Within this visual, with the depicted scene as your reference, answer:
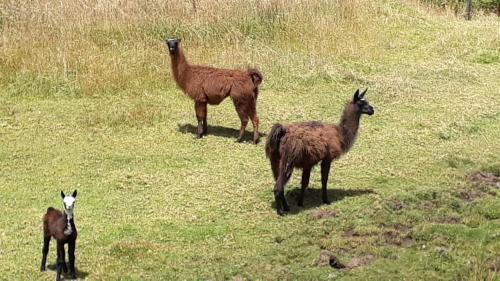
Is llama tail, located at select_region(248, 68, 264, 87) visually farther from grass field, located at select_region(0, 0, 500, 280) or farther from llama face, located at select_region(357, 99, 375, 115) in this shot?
llama face, located at select_region(357, 99, 375, 115)

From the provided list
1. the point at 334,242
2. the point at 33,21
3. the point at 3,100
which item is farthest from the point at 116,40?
the point at 334,242

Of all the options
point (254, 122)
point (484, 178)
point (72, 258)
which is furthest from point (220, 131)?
point (72, 258)

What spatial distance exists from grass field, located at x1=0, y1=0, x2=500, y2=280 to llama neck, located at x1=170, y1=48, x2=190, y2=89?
0.83 m

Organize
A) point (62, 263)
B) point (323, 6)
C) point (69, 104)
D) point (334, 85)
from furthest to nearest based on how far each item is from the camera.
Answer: point (323, 6), point (334, 85), point (69, 104), point (62, 263)

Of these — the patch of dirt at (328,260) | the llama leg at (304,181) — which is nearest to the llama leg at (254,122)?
the llama leg at (304,181)

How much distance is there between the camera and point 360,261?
312 inches

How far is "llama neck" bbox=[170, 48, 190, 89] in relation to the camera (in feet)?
41.1

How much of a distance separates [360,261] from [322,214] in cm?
132

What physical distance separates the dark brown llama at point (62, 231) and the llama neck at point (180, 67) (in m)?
5.45

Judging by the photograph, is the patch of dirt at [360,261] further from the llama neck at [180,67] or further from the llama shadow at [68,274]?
the llama neck at [180,67]

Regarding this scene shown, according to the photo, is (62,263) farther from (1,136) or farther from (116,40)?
(116,40)

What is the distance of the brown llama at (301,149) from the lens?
8.88m

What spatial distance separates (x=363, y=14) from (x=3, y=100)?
9.20m

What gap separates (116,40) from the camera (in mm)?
16000
